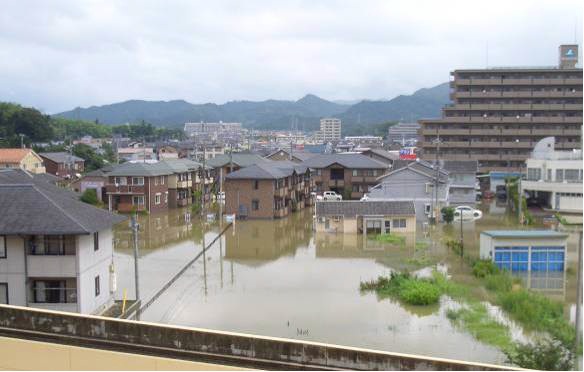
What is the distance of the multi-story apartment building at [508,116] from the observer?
3819cm

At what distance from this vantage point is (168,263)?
17.0m

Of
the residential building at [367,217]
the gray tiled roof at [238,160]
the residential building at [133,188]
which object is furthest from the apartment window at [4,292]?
the gray tiled roof at [238,160]

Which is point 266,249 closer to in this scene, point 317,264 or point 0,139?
point 317,264

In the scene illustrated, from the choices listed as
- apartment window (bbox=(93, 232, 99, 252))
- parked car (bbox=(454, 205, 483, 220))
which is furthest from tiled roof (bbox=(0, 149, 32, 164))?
apartment window (bbox=(93, 232, 99, 252))

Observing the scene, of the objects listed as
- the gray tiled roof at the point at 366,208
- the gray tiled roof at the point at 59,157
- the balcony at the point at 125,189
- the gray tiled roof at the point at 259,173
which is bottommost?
the gray tiled roof at the point at 366,208

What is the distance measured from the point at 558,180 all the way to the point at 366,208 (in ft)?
36.2

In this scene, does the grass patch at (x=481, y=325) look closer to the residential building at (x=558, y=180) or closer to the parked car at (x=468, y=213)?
the parked car at (x=468, y=213)

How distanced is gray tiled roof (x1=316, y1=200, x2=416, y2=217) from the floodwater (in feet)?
3.18

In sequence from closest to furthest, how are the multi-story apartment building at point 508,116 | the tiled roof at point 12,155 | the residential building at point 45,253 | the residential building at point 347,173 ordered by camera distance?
the residential building at point 45,253
the residential building at point 347,173
the tiled roof at point 12,155
the multi-story apartment building at point 508,116

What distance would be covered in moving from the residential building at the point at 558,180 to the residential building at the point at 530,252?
39.5 feet

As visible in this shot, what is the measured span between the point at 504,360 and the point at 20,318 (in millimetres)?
6703

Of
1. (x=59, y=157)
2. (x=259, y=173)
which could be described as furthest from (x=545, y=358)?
(x=59, y=157)

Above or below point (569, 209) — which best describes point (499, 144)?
above

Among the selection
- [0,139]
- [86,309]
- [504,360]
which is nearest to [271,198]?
[86,309]
